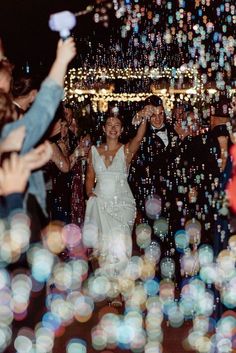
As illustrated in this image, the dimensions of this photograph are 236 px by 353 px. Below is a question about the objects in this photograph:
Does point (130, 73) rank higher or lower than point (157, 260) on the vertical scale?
higher

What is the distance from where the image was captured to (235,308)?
5332 mm

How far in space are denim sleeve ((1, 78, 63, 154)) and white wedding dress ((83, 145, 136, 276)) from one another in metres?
4.25

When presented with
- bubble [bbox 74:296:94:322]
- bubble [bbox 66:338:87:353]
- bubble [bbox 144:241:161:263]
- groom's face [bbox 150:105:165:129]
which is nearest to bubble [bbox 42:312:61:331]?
bubble [bbox 74:296:94:322]

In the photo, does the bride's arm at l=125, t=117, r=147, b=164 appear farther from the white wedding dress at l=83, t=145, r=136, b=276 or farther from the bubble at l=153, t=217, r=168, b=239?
the bubble at l=153, t=217, r=168, b=239

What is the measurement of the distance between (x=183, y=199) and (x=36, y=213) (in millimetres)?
3602

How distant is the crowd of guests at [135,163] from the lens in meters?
3.21

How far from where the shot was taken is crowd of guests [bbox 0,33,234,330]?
3.21m

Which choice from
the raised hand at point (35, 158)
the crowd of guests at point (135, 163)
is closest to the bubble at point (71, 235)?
the crowd of guests at point (135, 163)

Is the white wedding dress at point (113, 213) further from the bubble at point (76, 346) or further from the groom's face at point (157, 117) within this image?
the bubble at point (76, 346)

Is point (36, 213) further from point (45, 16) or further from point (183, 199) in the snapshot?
point (45, 16)

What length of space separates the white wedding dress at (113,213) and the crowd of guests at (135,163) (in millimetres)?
91

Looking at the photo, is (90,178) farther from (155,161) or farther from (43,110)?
(43,110)

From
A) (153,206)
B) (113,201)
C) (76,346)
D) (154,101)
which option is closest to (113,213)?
(113,201)

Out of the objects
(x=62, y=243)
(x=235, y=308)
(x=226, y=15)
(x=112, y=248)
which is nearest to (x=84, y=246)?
(x=62, y=243)
